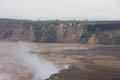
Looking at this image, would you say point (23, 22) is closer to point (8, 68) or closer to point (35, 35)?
point (35, 35)

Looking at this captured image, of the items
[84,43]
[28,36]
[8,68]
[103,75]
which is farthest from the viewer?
[28,36]

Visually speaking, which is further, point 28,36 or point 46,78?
point 28,36

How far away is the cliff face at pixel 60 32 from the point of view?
145750 mm

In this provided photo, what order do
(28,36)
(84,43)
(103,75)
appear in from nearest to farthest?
(103,75)
(84,43)
(28,36)

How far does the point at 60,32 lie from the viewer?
153125mm

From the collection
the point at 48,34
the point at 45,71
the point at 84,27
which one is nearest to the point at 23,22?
the point at 48,34

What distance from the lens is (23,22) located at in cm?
16212

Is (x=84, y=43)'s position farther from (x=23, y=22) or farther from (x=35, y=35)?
(x=23, y=22)

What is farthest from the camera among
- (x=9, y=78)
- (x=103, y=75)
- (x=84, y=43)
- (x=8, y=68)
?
(x=84, y=43)

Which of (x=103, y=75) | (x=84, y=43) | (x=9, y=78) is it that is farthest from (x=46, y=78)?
(x=84, y=43)

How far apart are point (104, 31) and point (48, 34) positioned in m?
24.5

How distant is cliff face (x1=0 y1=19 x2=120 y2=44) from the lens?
5738 inches

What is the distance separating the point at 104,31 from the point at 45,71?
297 feet

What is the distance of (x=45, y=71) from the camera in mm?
59344
